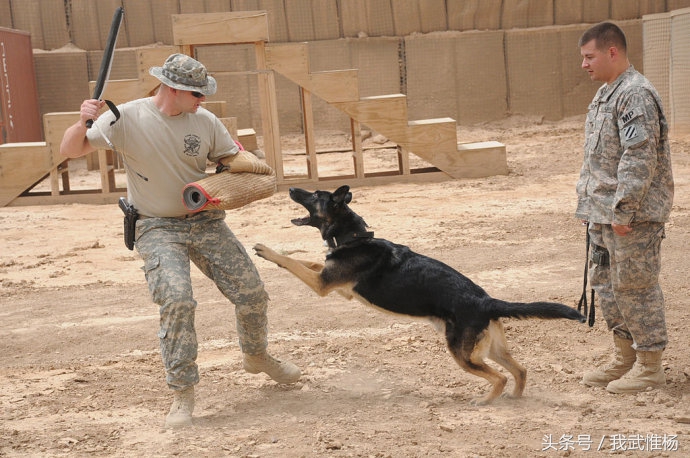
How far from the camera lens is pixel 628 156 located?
4035 mm

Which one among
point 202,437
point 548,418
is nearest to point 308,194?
point 202,437

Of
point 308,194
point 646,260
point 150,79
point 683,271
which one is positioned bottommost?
point 683,271

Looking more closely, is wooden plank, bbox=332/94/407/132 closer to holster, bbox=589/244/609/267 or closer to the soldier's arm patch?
holster, bbox=589/244/609/267

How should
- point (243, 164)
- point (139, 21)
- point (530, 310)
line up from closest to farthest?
point (530, 310) → point (243, 164) → point (139, 21)

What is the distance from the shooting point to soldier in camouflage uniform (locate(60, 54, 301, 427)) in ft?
13.7

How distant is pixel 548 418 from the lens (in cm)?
408

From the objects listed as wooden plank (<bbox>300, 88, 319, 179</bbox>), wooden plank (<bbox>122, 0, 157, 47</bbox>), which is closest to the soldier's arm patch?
wooden plank (<bbox>300, 88, 319, 179</bbox>)

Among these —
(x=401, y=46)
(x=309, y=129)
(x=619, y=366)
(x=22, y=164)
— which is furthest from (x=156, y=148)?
(x=401, y=46)

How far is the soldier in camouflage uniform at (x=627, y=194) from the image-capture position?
158 inches

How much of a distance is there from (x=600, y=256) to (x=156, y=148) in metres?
2.50

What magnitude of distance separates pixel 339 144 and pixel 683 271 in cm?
1055

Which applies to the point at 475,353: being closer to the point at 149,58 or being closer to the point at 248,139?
the point at 149,58

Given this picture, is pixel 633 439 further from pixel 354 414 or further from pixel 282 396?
pixel 282 396

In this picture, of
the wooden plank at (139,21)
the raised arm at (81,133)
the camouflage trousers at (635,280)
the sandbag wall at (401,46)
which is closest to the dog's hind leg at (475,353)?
the camouflage trousers at (635,280)
